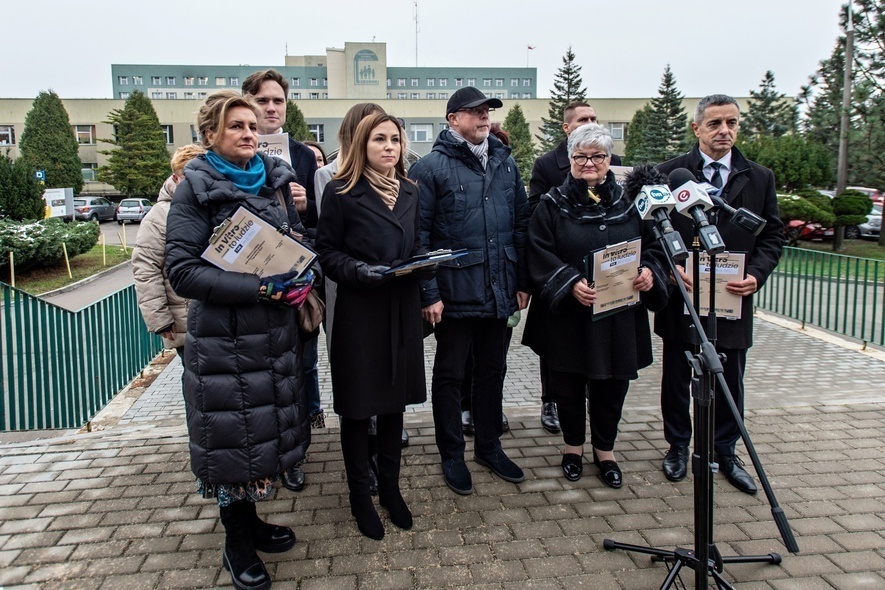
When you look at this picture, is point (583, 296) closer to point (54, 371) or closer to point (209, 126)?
point (209, 126)

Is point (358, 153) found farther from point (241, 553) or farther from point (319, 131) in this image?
point (319, 131)

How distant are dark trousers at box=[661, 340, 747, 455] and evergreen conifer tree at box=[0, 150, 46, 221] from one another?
20.9 metres

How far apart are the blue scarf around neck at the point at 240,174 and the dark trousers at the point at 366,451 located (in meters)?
1.34

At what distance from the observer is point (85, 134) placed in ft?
182

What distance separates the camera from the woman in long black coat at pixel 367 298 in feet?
11.5

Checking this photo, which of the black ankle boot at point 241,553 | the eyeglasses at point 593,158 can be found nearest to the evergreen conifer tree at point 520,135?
the eyeglasses at point 593,158

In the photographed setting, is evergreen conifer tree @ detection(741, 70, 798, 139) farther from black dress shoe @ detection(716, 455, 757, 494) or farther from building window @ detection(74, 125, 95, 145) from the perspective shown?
building window @ detection(74, 125, 95, 145)

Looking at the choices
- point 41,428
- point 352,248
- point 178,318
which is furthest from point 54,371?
point 352,248

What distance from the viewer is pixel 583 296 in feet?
12.7

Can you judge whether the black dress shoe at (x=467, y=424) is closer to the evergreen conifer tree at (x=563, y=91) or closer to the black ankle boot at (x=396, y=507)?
the black ankle boot at (x=396, y=507)

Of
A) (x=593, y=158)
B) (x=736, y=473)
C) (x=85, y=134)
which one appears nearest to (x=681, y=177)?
(x=593, y=158)

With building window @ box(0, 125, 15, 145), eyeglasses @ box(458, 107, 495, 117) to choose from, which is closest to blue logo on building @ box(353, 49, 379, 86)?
building window @ box(0, 125, 15, 145)

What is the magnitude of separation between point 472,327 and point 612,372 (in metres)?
0.90

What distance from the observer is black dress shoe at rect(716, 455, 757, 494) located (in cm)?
403
